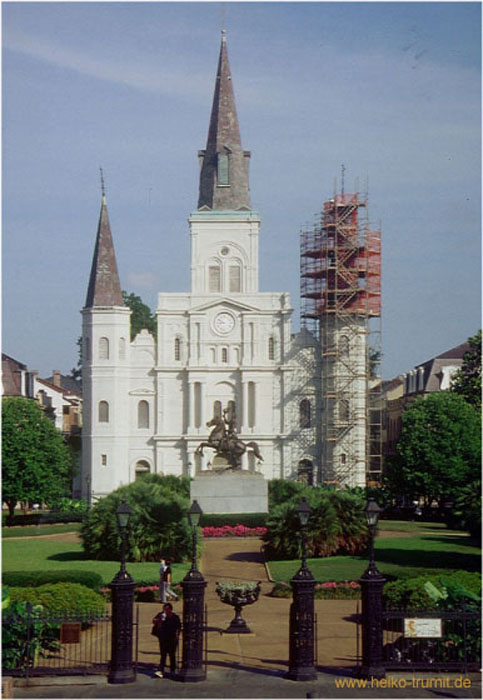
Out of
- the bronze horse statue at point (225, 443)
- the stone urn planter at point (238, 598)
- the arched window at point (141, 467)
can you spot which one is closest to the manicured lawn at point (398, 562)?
the stone urn planter at point (238, 598)

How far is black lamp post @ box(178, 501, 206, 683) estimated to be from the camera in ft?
68.3

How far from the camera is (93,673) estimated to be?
832 inches

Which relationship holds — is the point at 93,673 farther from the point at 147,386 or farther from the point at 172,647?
the point at 147,386

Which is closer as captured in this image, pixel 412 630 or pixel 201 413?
pixel 412 630

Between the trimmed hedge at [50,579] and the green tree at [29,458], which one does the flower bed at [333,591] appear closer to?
the trimmed hedge at [50,579]

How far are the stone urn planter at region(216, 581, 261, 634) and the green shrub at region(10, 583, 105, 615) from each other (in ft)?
9.87

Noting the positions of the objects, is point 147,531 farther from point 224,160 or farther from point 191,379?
point 224,160

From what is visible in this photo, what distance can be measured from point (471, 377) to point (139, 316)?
Answer: 47.6 meters

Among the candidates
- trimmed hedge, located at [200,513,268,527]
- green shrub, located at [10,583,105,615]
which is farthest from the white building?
green shrub, located at [10,583,105,615]

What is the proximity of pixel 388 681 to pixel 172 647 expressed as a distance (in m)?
4.27

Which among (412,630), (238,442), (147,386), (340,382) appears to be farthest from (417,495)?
(412,630)

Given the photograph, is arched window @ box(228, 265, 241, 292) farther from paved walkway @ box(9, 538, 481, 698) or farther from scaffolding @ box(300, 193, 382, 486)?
paved walkway @ box(9, 538, 481, 698)

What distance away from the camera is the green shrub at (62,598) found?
Answer: 24.7m

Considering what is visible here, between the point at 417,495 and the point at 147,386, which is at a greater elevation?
the point at 147,386
